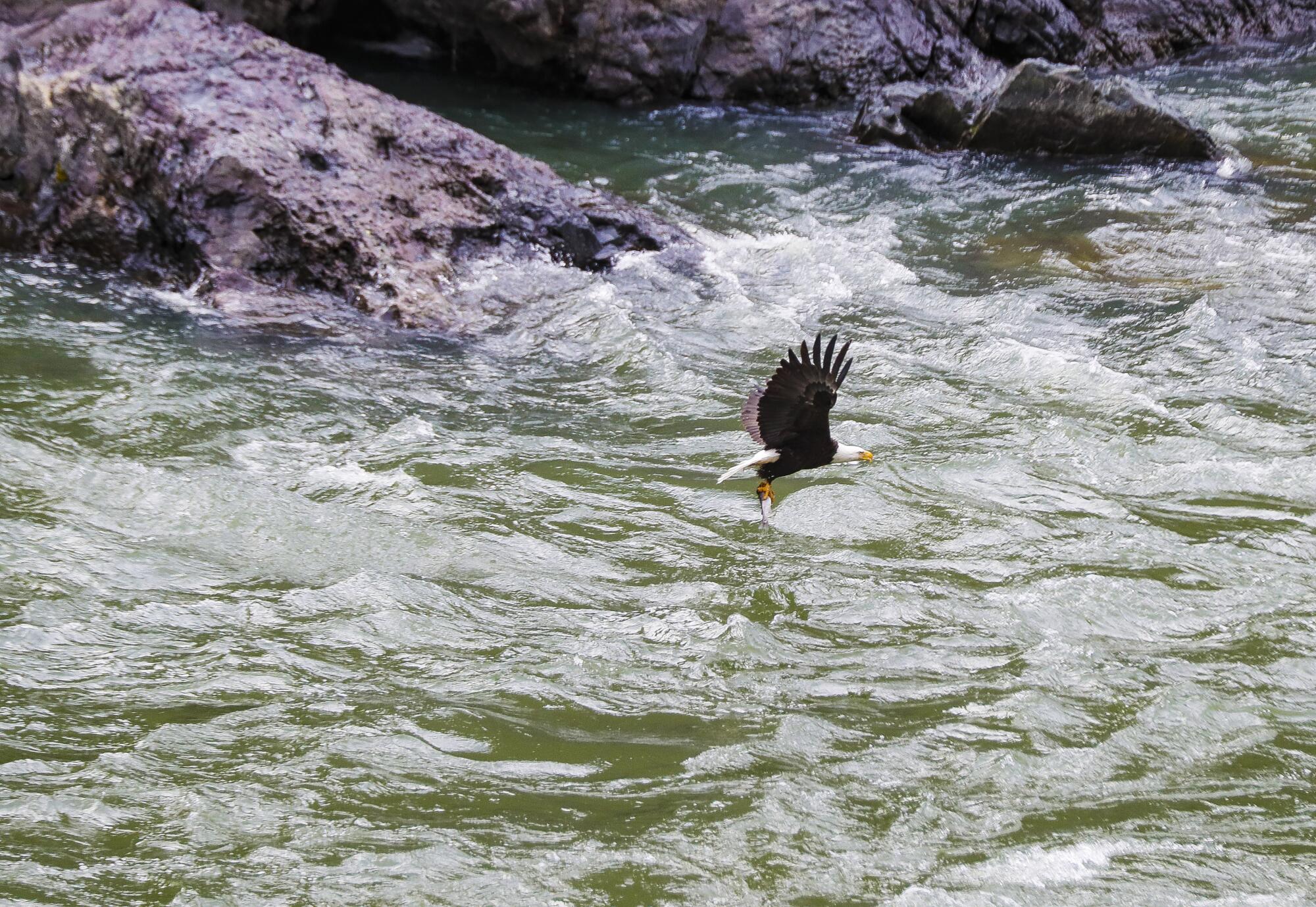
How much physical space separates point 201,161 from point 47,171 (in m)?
1.30

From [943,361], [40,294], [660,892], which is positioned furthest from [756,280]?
[660,892]

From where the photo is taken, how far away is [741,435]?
230 inches

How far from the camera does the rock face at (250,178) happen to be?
7.03m

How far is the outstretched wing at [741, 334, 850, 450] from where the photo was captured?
4.72 metres

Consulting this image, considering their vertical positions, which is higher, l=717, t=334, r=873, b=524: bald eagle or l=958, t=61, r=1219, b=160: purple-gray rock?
l=958, t=61, r=1219, b=160: purple-gray rock

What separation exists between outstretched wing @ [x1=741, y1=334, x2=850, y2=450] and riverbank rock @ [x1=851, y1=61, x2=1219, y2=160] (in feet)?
22.3

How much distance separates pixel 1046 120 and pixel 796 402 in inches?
277

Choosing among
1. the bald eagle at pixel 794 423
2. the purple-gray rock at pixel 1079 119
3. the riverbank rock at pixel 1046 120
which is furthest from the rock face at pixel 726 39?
the bald eagle at pixel 794 423

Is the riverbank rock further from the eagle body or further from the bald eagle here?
the eagle body

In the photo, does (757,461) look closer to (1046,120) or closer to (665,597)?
(665,597)

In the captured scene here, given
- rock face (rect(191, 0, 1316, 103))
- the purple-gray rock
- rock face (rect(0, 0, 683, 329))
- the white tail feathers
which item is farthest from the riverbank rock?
the white tail feathers

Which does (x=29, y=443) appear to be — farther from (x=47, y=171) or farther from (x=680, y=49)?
(x=680, y=49)

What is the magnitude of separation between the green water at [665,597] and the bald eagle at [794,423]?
27 centimetres

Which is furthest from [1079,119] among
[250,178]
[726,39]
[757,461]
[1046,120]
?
[250,178]
